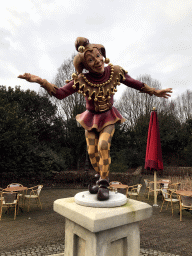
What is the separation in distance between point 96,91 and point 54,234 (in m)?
3.85

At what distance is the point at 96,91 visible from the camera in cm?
254

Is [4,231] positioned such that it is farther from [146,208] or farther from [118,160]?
[118,160]

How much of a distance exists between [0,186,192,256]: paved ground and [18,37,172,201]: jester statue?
248 centimetres

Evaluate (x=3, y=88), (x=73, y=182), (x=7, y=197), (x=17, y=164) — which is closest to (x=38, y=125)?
(x=3, y=88)

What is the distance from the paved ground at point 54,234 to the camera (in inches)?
156

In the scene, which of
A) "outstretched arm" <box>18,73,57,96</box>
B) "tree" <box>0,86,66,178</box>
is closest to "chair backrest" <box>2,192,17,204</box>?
"tree" <box>0,86,66,178</box>

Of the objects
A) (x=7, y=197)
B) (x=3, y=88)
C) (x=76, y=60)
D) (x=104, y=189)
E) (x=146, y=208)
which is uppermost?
(x=3, y=88)

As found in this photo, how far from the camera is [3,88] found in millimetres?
14398

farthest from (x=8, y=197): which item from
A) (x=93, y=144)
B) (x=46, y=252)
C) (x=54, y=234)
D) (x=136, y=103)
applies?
(x=136, y=103)

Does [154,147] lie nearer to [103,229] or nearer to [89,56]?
[89,56]

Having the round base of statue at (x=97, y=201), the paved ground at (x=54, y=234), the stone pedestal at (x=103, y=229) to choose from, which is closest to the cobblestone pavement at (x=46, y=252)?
the paved ground at (x=54, y=234)

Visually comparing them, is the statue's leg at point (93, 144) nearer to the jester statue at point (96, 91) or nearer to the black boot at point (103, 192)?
the jester statue at point (96, 91)

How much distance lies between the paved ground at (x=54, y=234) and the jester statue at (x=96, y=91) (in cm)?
248

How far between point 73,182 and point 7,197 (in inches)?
249
